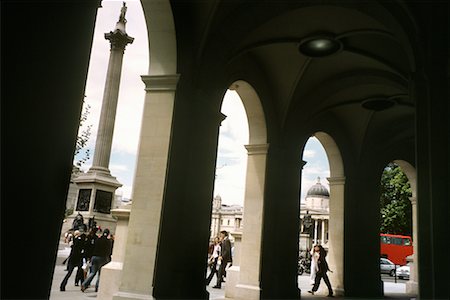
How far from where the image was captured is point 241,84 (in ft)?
39.2

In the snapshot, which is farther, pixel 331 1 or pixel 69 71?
pixel 331 1

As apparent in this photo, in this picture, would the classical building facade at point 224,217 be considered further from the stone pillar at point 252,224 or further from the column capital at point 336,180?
the stone pillar at point 252,224

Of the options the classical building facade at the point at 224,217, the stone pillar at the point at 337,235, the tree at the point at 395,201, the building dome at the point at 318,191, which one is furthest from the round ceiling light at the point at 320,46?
the building dome at the point at 318,191

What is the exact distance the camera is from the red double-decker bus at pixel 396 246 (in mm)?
38031

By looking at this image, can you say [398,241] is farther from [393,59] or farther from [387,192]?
[393,59]

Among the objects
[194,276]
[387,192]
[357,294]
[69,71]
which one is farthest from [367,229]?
[387,192]

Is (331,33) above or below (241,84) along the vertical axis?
above

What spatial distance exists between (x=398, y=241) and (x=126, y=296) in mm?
35551

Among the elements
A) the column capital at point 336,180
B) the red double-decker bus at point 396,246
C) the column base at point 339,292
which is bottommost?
the column base at point 339,292

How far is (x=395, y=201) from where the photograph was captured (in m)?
33.5

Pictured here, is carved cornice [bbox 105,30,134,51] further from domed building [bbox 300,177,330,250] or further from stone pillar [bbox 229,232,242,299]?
domed building [bbox 300,177,330,250]

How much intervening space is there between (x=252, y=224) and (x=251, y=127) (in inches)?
113

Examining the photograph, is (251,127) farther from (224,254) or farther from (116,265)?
(116,265)

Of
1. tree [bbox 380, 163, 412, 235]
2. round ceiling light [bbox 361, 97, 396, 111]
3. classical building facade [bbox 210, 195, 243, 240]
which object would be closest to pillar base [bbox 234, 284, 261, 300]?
round ceiling light [bbox 361, 97, 396, 111]
